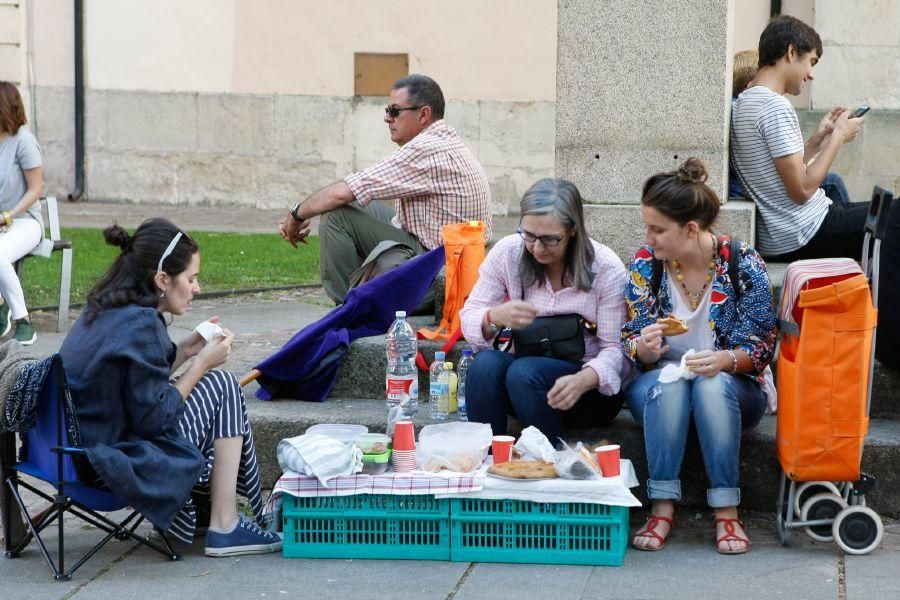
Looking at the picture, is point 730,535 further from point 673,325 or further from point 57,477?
point 57,477

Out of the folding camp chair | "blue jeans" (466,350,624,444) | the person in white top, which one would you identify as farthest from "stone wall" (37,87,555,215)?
the folding camp chair

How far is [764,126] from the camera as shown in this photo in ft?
18.9

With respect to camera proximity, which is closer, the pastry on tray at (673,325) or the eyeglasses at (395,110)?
the pastry on tray at (673,325)

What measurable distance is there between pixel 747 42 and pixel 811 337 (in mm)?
8331

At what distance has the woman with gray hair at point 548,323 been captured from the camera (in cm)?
461

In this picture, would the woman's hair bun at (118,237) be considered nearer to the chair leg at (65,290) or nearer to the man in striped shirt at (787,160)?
the man in striped shirt at (787,160)

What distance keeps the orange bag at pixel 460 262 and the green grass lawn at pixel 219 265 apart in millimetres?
4203

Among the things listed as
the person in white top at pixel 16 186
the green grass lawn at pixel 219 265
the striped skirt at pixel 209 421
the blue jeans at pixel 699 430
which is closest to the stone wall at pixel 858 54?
the green grass lawn at pixel 219 265

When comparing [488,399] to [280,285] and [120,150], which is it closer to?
[280,285]

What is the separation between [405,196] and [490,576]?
7.58 ft

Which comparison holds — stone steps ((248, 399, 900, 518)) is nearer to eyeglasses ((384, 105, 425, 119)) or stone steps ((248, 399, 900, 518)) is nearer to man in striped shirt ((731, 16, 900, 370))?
man in striped shirt ((731, 16, 900, 370))

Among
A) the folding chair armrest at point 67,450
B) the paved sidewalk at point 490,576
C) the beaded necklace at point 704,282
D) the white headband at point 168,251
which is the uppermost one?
the white headband at point 168,251

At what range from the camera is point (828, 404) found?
4160 mm

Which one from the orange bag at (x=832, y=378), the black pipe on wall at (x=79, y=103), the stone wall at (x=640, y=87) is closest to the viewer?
the orange bag at (x=832, y=378)
